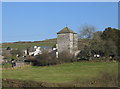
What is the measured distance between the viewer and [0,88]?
46.8ft

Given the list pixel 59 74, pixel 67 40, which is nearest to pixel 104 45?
pixel 67 40

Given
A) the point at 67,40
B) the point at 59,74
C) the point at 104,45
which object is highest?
the point at 67,40

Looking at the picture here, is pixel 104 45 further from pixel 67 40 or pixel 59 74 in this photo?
pixel 59 74

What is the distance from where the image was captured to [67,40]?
4775cm

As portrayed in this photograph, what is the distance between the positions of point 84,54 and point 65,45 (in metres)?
7.56

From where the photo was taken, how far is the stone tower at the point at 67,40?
153ft

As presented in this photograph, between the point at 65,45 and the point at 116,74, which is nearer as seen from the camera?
the point at 116,74

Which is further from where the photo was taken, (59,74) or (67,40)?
(67,40)

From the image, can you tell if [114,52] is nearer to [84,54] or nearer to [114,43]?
[114,43]

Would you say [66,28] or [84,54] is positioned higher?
[66,28]

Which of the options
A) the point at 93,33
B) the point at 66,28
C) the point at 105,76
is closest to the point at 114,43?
the point at 93,33

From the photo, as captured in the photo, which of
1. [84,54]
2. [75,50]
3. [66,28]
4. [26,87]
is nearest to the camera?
[26,87]

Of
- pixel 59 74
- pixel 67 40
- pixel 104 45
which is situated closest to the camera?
pixel 59 74

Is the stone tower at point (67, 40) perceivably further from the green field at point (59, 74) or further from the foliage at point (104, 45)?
the green field at point (59, 74)
